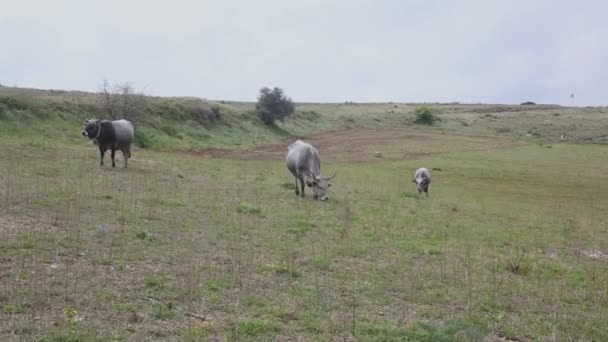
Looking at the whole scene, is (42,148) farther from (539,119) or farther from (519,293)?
(539,119)

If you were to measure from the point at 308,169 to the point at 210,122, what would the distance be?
34005 millimetres

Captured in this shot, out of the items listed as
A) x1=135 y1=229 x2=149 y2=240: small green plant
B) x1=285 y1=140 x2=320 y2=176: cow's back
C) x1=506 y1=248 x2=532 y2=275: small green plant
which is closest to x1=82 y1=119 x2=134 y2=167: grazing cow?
x1=285 y1=140 x2=320 y2=176: cow's back

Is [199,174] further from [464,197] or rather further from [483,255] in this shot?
[483,255]

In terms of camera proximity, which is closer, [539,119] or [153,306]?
[153,306]

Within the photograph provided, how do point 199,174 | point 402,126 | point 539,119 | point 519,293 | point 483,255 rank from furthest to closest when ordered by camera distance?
point 539,119 → point 402,126 → point 199,174 → point 483,255 → point 519,293

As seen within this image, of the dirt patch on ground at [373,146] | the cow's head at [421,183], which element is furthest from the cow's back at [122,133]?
the dirt patch on ground at [373,146]

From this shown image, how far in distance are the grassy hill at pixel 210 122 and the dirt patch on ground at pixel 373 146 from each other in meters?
2.90

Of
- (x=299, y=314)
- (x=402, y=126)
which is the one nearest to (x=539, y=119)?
(x=402, y=126)

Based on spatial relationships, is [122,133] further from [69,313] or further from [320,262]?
[69,313]

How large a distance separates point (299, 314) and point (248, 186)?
1542 centimetres

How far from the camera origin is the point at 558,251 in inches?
613

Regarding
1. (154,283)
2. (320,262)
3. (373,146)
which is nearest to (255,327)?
(154,283)

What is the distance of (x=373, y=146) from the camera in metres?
57.5

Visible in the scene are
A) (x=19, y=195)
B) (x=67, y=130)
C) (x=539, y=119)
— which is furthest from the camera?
(x=539, y=119)
